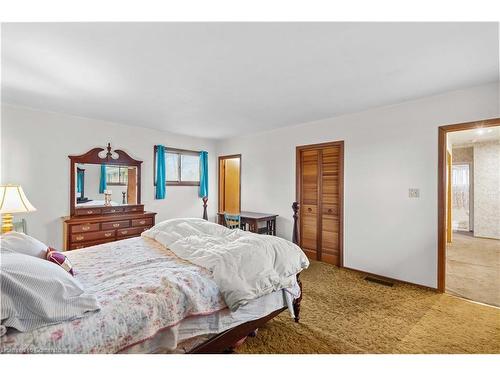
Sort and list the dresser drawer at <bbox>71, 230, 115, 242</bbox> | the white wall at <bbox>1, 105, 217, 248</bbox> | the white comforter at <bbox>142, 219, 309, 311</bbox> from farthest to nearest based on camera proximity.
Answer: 1. the dresser drawer at <bbox>71, 230, 115, 242</bbox>
2. the white wall at <bbox>1, 105, 217, 248</bbox>
3. the white comforter at <bbox>142, 219, 309, 311</bbox>

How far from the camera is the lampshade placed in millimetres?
2658

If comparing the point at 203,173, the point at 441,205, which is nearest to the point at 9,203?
the point at 203,173

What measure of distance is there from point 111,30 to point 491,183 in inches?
310

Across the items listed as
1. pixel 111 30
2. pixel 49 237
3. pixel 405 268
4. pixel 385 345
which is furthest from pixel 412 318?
pixel 49 237

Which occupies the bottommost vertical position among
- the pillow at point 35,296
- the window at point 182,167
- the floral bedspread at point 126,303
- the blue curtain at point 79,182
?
the floral bedspread at point 126,303

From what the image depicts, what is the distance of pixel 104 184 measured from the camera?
162 inches

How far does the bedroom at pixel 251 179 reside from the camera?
1.54 meters

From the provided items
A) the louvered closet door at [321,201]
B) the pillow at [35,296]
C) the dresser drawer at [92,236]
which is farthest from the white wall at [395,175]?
the dresser drawer at [92,236]

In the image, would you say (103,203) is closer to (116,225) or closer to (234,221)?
(116,225)

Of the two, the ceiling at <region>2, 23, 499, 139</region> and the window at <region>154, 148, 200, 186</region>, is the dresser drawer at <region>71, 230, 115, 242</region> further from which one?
the ceiling at <region>2, 23, 499, 139</region>

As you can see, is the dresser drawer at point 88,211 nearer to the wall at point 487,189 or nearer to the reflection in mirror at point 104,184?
the reflection in mirror at point 104,184

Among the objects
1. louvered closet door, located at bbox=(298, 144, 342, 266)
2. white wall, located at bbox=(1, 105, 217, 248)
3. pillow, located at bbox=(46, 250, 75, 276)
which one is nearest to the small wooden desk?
louvered closet door, located at bbox=(298, 144, 342, 266)

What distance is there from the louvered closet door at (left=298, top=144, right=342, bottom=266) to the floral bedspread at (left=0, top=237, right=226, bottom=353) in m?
2.78
